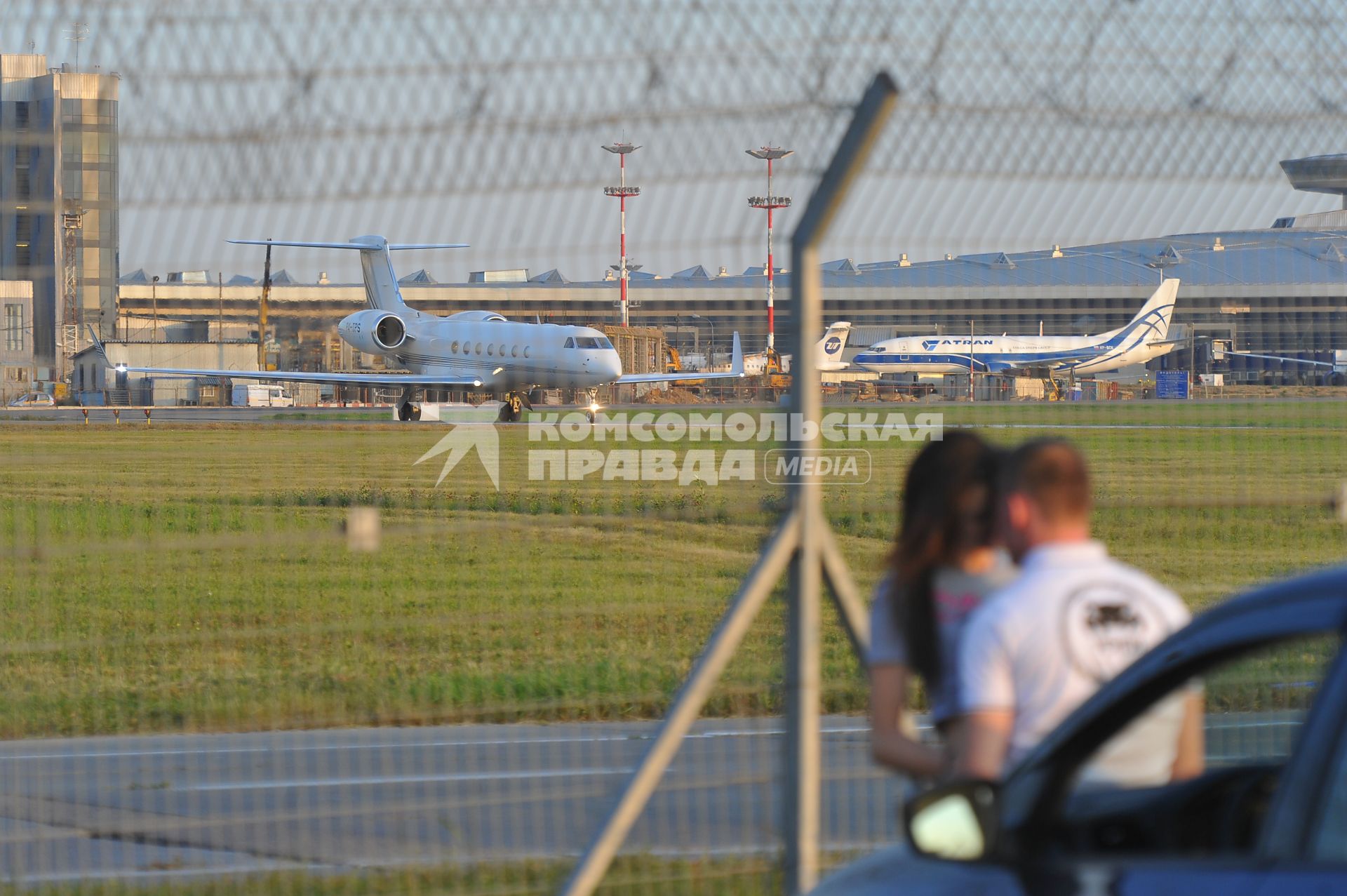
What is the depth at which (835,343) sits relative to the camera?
5.75 metres

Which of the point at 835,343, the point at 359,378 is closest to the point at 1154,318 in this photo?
the point at 835,343

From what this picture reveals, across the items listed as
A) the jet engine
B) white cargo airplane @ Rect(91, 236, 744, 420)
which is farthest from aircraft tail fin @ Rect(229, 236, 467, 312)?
the jet engine

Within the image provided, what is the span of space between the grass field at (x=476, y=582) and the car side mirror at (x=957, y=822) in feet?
5.52

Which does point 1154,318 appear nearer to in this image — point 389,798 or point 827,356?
point 827,356

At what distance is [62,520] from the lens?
8.27 metres

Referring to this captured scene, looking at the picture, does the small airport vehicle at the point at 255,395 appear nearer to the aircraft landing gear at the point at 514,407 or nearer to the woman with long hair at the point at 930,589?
the aircraft landing gear at the point at 514,407

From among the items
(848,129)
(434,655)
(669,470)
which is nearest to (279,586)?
(434,655)

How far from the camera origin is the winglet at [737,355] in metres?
4.62

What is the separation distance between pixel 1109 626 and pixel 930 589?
17.1 inches

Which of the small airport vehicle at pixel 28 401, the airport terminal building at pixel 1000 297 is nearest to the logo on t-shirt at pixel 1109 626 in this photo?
the airport terminal building at pixel 1000 297

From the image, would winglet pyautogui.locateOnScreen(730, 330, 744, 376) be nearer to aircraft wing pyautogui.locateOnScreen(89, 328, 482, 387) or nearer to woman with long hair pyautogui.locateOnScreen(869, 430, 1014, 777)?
woman with long hair pyautogui.locateOnScreen(869, 430, 1014, 777)

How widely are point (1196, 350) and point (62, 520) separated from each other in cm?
589

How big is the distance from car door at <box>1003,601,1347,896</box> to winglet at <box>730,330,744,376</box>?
1855 millimetres

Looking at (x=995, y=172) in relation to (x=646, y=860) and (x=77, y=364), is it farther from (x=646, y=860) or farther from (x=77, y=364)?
(x=77, y=364)
